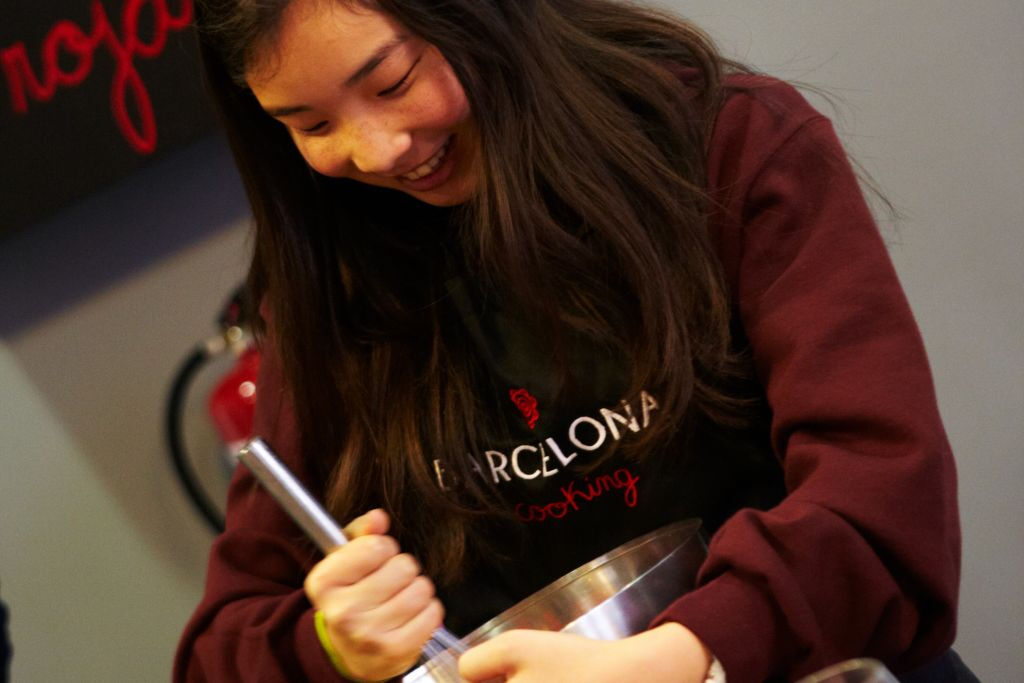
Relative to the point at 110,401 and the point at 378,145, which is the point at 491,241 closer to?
the point at 378,145

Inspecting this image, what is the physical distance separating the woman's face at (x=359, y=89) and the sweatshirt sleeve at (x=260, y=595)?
213mm

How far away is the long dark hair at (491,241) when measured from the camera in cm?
74

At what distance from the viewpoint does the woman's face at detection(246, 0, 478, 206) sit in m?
0.69

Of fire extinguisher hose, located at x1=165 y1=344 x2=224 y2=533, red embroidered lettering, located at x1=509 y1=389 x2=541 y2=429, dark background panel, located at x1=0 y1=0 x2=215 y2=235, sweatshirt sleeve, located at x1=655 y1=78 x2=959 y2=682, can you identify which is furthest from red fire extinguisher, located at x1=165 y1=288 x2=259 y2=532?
sweatshirt sleeve, located at x1=655 y1=78 x2=959 y2=682

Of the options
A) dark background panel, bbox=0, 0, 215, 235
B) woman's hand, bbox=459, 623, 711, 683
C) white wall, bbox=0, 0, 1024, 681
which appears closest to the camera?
woman's hand, bbox=459, 623, 711, 683

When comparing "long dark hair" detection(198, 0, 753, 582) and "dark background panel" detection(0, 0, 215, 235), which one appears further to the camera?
"dark background panel" detection(0, 0, 215, 235)

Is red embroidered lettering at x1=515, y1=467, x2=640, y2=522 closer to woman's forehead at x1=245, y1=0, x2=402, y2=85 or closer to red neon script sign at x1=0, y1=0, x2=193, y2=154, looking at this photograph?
woman's forehead at x1=245, y1=0, x2=402, y2=85

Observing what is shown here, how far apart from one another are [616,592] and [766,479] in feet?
0.70

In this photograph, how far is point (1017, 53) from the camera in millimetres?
1163

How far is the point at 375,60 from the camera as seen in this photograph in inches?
27.3

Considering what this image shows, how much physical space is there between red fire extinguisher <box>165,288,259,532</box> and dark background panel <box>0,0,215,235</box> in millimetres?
232

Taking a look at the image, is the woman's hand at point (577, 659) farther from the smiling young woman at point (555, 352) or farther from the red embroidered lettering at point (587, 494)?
the red embroidered lettering at point (587, 494)

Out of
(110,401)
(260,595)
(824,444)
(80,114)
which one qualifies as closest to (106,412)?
(110,401)

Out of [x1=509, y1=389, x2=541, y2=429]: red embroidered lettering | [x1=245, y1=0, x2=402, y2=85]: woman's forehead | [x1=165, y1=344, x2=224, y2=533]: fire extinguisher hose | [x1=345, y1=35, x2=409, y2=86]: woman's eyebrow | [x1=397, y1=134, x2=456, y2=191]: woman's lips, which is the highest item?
[x1=245, y1=0, x2=402, y2=85]: woman's forehead
